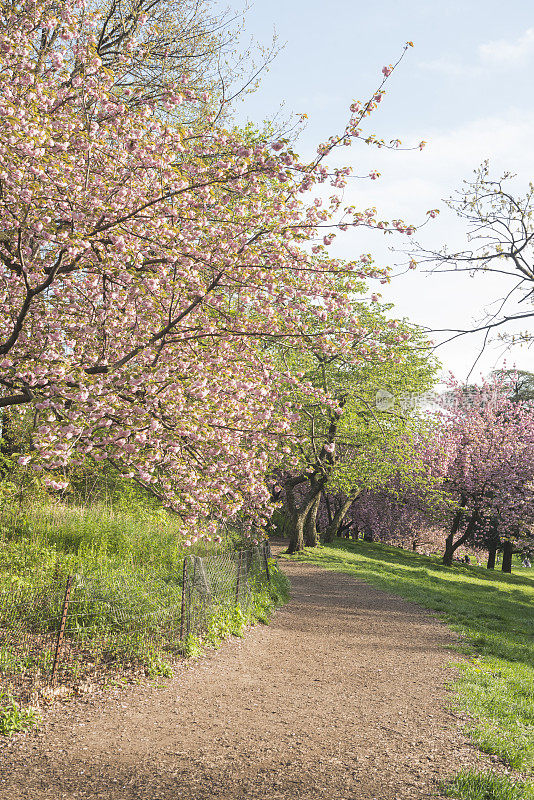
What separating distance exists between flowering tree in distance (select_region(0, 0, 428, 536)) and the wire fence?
4.10ft

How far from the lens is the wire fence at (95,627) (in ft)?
20.9

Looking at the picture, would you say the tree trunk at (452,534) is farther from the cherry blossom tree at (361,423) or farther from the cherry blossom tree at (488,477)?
the cherry blossom tree at (361,423)

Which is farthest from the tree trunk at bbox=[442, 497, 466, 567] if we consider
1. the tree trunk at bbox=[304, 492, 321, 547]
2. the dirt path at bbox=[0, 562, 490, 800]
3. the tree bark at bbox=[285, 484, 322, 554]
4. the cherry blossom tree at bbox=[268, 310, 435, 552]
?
the dirt path at bbox=[0, 562, 490, 800]

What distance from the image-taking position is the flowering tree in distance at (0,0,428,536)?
260 inches

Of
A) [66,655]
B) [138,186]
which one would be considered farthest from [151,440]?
[138,186]

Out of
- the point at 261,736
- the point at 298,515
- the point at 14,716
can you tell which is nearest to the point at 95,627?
the point at 14,716

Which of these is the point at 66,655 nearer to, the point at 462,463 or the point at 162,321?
the point at 162,321

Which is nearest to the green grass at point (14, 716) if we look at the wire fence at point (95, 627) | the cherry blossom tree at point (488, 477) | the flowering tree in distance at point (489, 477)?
the wire fence at point (95, 627)

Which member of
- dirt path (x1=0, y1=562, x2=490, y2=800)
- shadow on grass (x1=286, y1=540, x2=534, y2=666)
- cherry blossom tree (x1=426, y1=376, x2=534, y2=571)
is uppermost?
cherry blossom tree (x1=426, y1=376, x2=534, y2=571)

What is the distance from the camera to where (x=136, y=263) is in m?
7.54

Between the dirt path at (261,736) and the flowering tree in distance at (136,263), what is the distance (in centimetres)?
261

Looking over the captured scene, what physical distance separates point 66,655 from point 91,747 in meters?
1.73

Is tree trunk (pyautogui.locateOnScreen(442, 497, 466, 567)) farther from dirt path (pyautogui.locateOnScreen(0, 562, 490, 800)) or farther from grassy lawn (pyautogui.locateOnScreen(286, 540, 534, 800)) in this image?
dirt path (pyautogui.locateOnScreen(0, 562, 490, 800))

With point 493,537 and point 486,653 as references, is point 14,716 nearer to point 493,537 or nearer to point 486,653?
point 486,653
